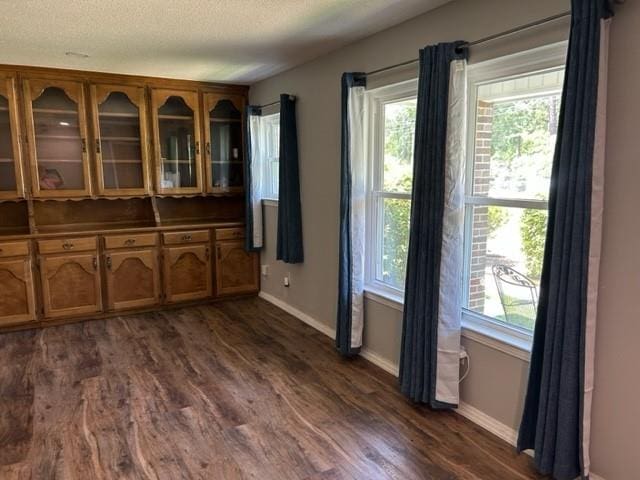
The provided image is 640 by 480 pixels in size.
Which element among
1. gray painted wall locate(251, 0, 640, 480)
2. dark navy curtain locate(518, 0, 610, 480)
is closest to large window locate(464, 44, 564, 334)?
gray painted wall locate(251, 0, 640, 480)

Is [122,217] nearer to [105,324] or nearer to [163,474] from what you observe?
[105,324]

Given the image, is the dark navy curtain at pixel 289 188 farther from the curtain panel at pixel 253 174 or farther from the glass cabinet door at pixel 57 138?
the glass cabinet door at pixel 57 138

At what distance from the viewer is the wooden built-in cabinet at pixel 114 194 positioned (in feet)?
13.7

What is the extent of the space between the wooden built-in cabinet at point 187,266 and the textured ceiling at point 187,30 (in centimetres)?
163

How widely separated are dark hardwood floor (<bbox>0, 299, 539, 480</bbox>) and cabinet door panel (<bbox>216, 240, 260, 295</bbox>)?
1094 mm

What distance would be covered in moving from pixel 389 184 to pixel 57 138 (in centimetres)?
311

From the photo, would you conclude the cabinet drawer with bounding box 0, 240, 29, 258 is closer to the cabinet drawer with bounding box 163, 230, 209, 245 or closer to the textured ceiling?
the cabinet drawer with bounding box 163, 230, 209, 245

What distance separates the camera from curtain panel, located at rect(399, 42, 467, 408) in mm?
2471

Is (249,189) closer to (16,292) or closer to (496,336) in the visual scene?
(16,292)

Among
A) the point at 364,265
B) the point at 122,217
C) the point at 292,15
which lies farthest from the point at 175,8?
the point at 122,217

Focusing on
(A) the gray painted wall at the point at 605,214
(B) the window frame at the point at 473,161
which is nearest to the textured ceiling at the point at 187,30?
(A) the gray painted wall at the point at 605,214

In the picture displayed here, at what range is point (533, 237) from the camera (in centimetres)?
238

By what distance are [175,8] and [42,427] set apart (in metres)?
2.42

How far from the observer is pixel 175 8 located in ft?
8.66
